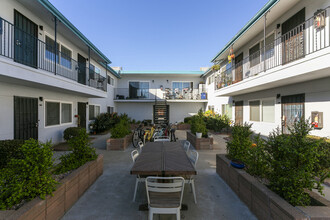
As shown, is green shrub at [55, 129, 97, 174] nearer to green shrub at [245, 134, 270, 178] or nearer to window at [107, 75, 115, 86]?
green shrub at [245, 134, 270, 178]

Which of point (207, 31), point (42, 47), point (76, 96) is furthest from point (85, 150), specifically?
point (207, 31)

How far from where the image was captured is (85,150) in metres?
3.60

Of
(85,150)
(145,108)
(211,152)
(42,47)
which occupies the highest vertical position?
(42,47)

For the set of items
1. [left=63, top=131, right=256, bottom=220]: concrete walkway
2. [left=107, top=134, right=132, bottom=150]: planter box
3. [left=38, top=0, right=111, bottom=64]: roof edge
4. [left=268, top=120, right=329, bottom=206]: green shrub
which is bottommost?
[left=63, top=131, right=256, bottom=220]: concrete walkway

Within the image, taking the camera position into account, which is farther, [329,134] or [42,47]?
[42,47]

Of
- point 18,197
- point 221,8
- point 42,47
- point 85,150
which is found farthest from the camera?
point 221,8

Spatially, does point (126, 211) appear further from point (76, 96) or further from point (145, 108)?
point (145, 108)

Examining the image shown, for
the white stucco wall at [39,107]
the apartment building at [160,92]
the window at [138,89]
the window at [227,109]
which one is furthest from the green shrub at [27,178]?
the window at [138,89]

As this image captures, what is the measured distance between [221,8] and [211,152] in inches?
444

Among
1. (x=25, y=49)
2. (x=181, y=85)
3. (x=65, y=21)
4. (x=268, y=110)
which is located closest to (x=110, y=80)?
(x=181, y=85)

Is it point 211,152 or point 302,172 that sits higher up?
point 302,172

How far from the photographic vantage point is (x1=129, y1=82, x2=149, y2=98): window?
1625 centimetres

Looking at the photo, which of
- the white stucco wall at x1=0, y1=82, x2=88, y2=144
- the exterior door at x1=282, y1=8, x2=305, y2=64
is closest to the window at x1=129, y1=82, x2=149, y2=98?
the white stucco wall at x1=0, y1=82, x2=88, y2=144

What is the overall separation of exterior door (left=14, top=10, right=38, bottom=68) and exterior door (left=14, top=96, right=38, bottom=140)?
1.55 m
